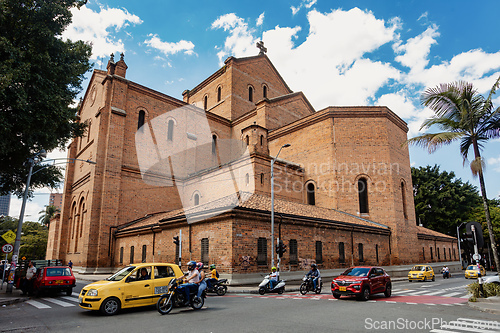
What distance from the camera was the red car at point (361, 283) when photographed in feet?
38.9

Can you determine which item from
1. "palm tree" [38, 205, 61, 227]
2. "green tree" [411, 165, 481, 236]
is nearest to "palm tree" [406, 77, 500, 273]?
"green tree" [411, 165, 481, 236]

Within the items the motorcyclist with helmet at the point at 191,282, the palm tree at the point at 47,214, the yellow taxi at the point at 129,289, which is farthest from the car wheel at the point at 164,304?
the palm tree at the point at 47,214

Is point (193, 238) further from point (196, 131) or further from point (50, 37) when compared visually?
point (196, 131)

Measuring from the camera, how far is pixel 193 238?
1902 cm

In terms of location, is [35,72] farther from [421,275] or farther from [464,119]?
[421,275]

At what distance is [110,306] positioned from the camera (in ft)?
29.8

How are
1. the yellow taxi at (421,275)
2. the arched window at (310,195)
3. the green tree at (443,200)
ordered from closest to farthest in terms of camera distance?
the yellow taxi at (421,275)
the arched window at (310,195)
the green tree at (443,200)

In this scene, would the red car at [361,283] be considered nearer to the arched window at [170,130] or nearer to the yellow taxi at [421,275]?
the yellow taxi at [421,275]

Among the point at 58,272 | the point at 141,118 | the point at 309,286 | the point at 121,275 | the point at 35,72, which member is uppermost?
the point at 141,118

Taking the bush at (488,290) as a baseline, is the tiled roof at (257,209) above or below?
above

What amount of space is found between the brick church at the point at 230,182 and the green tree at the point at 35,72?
9.12 metres

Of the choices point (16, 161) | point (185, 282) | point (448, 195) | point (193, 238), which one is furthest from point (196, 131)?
point (448, 195)

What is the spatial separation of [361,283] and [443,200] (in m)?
40.7

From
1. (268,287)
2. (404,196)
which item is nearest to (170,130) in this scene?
(268,287)
